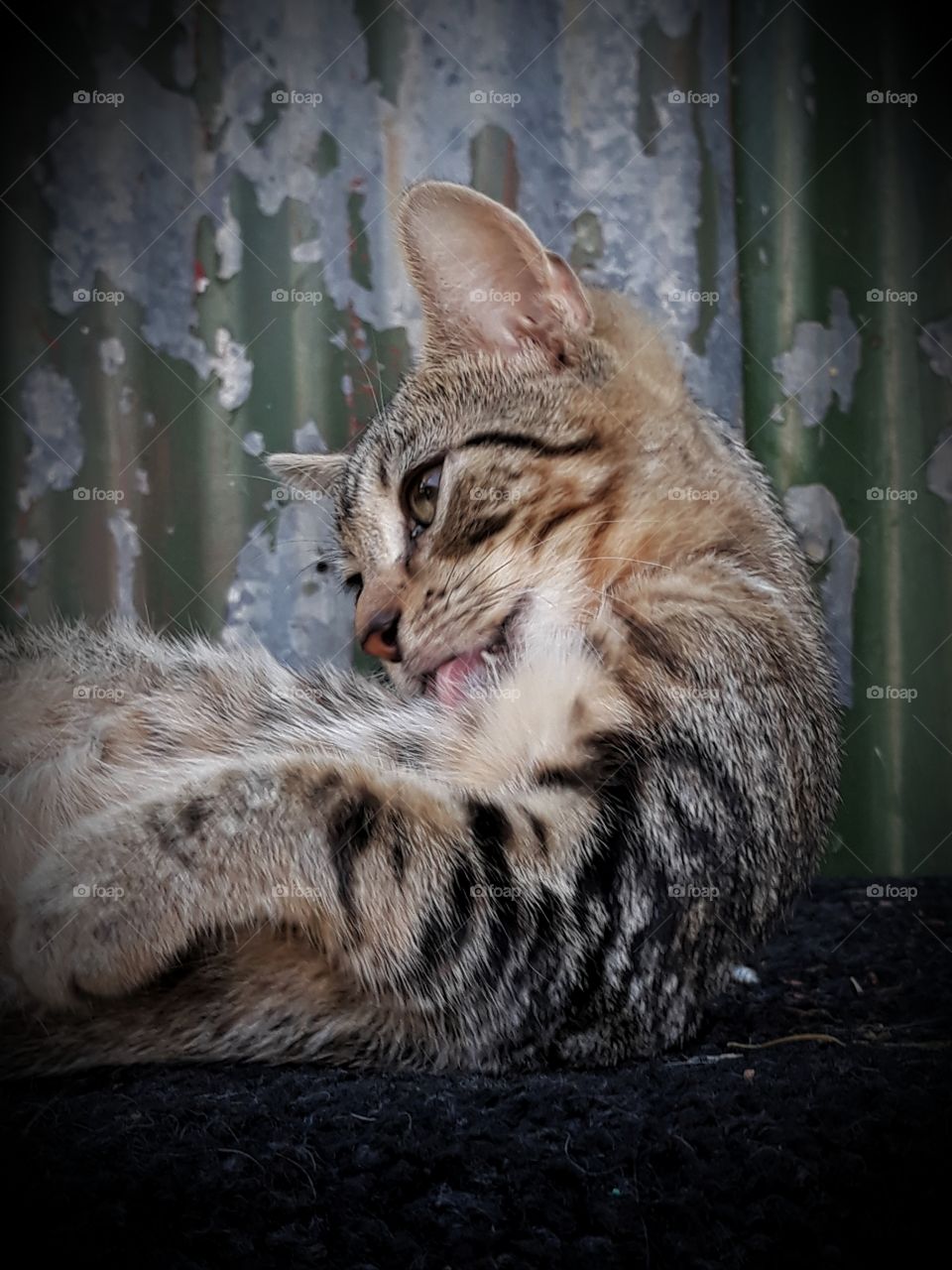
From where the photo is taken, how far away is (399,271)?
2.34m

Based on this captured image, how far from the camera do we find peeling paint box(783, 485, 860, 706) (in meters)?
2.47

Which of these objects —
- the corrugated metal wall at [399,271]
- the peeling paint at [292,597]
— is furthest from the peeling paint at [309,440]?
the peeling paint at [292,597]

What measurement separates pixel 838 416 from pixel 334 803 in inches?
63.3

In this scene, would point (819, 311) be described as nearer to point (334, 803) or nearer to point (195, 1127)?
point (334, 803)

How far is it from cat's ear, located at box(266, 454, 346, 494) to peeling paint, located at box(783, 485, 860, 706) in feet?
3.49

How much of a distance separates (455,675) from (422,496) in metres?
0.34

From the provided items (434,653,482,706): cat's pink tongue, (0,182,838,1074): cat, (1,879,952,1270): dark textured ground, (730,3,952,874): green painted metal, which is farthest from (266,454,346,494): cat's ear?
(1,879,952,1270): dark textured ground

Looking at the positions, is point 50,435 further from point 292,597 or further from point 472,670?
point 472,670

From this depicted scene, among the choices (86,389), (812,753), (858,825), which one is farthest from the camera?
(858,825)

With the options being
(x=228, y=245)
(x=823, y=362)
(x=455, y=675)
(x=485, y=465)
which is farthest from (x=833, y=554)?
Answer: (x=228, y=245)

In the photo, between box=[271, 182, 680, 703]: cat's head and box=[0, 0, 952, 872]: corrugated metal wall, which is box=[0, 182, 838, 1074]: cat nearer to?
box=[271, 182, 680, 703]: cat's head

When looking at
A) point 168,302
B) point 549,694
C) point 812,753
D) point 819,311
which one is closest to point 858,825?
point 812,753

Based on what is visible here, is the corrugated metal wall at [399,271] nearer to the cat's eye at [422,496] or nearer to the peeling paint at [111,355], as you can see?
the peeling paint at [111,355]

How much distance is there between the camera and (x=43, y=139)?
2.10m
